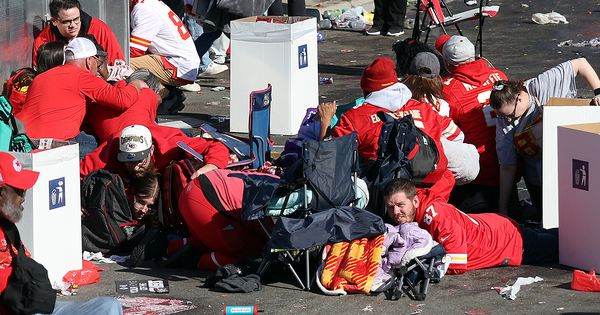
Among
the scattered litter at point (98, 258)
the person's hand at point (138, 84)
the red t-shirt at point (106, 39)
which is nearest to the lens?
the scattered litter at point (98, 258)

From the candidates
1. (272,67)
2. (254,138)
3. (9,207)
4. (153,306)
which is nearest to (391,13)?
(272,67)

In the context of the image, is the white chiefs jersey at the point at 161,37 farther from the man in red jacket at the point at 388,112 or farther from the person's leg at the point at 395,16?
the person's leg at the point at 395,16

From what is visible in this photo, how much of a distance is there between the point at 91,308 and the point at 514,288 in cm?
272

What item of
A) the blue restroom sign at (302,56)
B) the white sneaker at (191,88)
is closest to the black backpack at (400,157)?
the blue restroom sign at (302,56)

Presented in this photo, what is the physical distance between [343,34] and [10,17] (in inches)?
301

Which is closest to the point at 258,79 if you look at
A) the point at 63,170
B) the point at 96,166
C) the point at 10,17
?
the point at 10,17

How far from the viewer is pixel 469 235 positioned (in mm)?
7828

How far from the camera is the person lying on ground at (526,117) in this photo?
8539 millimetres

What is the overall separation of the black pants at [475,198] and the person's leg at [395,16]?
8.21 metres

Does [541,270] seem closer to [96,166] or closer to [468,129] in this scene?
[468,129]

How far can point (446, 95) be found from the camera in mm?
9133

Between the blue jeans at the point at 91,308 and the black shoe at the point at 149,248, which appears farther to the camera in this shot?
the black shoe at the point at 149,248

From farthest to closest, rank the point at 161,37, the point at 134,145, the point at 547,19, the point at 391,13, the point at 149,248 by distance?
the point at 547,19 → the point at 391,13 → the point at 161,37 → the point at 134,145 → the point at 149,248

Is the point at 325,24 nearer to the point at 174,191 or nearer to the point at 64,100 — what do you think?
the point at 64,100
